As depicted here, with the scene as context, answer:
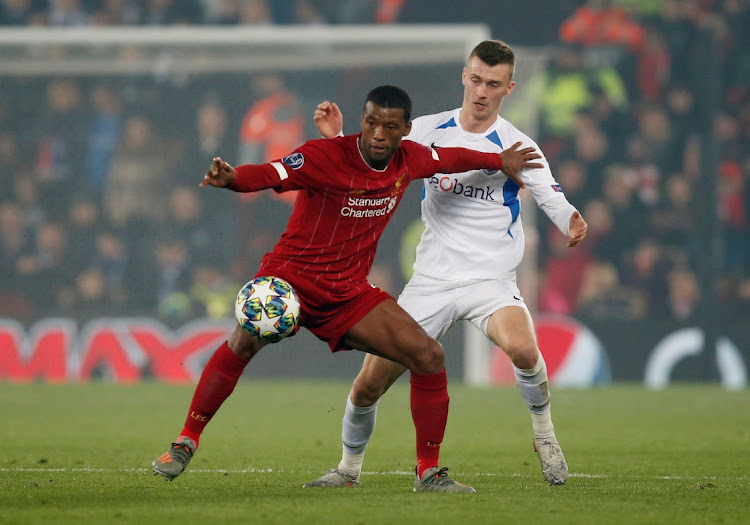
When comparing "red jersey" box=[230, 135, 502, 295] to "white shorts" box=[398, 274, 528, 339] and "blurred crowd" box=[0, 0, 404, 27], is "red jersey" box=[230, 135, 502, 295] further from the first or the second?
"blurred crowd" box=[0, 0, 404, 27]

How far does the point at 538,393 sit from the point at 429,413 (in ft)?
2.27

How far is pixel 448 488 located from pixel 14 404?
7.17 m

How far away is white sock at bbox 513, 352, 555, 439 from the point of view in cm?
653

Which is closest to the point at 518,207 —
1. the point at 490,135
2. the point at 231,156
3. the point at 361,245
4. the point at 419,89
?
the point at 490,135

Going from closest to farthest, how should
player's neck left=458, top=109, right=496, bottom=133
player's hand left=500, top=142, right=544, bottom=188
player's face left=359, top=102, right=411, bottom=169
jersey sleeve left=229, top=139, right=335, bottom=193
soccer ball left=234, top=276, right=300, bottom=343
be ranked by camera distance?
jersey sleeve left=229, top=139, right=335, bottom=193, soccer ball left=234, top=276, right=300, bottom=343, player's face left=359, top=102, right=411, bottom=169, player's hand left=500, top=142, right=544, bottom=188, player's neck left=458, top=109, right=496, bottom=133

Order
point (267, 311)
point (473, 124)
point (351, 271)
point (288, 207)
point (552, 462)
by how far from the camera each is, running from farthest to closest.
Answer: point (288, 207), point (473, 124), point (552, 462), point (351, 271), point (267, 311)

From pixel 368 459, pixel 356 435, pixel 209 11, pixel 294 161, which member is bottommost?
pixel 368 459

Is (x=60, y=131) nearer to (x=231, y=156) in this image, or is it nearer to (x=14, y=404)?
(x=231, y=156)

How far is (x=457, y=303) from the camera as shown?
6.72m

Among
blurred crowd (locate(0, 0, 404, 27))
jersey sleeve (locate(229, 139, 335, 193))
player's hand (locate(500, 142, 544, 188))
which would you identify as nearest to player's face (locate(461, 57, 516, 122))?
player's hand (locate(500, 142, 544, 188))

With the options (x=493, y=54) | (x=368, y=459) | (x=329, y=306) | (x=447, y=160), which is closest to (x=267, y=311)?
(x=329, y=306)

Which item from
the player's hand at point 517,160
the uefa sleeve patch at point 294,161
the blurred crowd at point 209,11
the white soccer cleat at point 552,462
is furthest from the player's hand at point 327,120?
the blurred crowd at point 209,11

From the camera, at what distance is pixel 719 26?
16328 millimetres

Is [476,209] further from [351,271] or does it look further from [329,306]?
[329,306]
